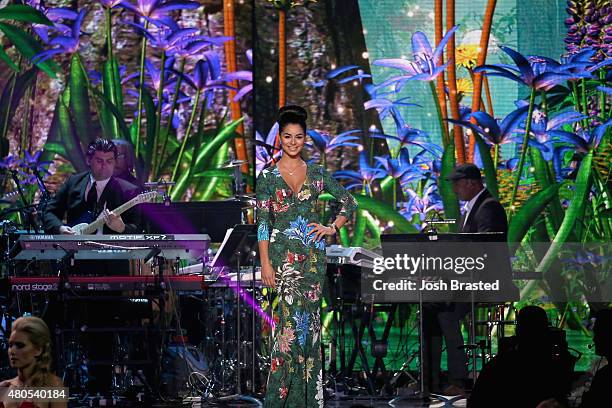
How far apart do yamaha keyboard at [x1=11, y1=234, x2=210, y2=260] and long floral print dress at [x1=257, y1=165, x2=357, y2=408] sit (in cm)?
164

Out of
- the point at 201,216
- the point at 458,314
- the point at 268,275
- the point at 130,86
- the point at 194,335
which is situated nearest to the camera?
the point at 268,275

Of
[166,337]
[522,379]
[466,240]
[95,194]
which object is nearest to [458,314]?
[466,240]

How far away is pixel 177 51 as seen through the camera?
9250 millimetres

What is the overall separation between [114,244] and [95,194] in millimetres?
1208

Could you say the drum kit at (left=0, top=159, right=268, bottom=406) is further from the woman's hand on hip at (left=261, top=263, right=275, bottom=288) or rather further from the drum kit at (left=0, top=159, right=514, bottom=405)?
A: the woman's hand on hip at (left=261, top=263, right=275, bottom=288)

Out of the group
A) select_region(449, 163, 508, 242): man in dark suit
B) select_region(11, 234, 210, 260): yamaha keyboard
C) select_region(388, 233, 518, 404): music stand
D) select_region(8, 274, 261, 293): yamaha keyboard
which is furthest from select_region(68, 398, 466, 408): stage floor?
select_region(449, 163, 508, 242): man in dark suit

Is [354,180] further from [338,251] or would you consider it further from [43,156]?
[43,156]

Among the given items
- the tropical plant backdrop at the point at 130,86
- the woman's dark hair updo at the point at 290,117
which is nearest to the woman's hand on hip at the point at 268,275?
the woman's dark hair updo at the point at 290,117

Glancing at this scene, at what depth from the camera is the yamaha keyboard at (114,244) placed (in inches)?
251

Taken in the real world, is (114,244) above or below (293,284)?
above

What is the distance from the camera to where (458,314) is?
734 cm

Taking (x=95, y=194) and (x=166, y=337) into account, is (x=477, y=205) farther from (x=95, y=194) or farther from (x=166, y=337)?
(x=95, y=194)

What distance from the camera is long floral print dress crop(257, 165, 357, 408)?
15.6ft

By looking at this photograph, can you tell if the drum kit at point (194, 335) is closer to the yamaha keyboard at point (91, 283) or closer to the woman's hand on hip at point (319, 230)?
the yamaha keyboard at point (91, 283)
